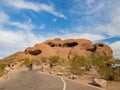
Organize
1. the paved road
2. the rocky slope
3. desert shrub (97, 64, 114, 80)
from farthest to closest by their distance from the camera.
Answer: the rocky slope, desert shrub (97, 64, 114, 80), the paved road

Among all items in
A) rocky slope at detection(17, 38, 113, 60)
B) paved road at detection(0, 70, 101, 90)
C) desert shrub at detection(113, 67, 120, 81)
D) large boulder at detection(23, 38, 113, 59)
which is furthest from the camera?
rocky slope at detection(17, 38, 113, 60)

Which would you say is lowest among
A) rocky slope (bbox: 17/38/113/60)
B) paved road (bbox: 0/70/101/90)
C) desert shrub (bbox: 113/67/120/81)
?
paved road (bbox: 0/70/101/90)

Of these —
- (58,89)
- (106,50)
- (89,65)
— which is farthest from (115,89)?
(106,50)

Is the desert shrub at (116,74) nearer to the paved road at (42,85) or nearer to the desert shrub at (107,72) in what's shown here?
the desert shrub at (107,72)

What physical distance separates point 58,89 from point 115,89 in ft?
13.7

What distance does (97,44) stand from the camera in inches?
5128

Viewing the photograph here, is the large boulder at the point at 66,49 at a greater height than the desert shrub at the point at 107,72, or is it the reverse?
the large boulder at the point at 66,49

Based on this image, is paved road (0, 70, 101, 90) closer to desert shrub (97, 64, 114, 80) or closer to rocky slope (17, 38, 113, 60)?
desert shrub (97, 64, 114, 80)

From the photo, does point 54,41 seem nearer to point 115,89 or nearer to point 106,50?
point 106,50

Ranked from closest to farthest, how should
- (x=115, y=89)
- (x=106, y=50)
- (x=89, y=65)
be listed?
1. (x=115, y=89)
2. (x=89, y=65)
3. (x=106, y=50)

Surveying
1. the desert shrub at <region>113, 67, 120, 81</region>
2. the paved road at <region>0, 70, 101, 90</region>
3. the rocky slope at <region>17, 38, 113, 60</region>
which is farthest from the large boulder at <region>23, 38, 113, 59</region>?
the paved road at <region>0, 70, 101, 90</region>

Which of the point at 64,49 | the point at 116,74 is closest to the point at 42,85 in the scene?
the point at 116,74

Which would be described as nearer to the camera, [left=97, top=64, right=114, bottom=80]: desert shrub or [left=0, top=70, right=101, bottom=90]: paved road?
[left=0, top=70, right=101, bottom=90]: paved road

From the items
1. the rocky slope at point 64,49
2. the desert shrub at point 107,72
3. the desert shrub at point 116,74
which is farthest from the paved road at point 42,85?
the rocky slope at point 64,49
